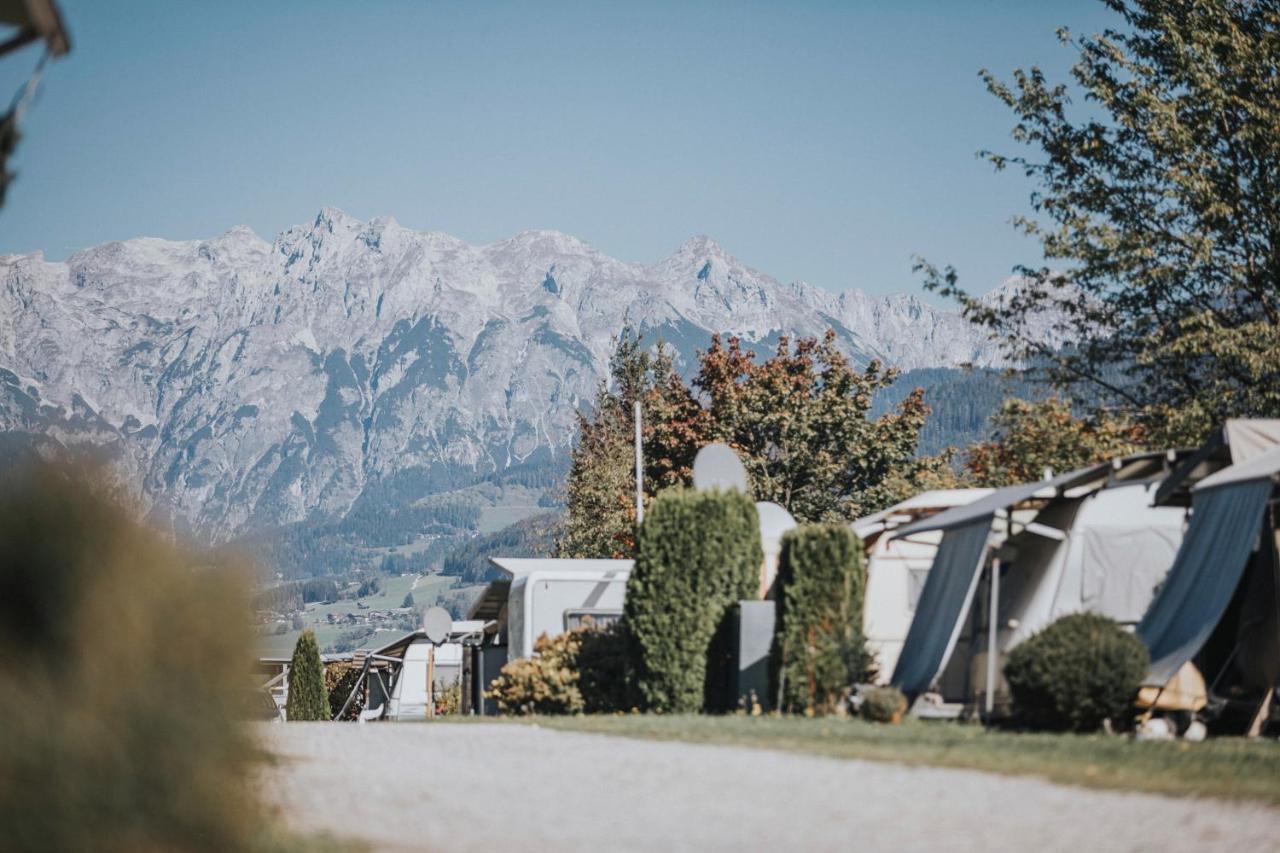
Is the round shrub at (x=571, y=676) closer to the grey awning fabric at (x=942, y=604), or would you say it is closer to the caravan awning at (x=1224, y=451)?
the grey awning fabric at (x=942, y=604)

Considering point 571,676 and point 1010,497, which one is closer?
point 1010,497

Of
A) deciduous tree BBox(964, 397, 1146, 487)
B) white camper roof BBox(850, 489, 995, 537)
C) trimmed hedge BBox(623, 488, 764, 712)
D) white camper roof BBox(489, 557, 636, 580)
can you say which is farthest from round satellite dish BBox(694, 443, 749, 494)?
deciduous tree BBox(964, 397, 1146, 487)

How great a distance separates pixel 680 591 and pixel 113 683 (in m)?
10.8

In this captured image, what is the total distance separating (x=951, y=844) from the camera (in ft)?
21.0

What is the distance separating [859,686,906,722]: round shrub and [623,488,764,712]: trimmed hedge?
2513 millimetres

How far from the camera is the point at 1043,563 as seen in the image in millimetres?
16219

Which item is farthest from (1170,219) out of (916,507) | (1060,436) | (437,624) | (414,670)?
(414,670)

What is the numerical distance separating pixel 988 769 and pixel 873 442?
2962 centimetres

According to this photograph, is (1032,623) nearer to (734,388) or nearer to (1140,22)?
(1140,22)

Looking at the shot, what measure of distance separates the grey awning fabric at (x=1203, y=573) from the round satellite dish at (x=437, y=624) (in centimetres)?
1942

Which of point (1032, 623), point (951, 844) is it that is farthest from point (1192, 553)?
point (951, 844)

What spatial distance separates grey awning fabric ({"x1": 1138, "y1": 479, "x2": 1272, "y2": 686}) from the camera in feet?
41.3

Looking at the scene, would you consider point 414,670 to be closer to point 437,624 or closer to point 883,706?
point 437,624

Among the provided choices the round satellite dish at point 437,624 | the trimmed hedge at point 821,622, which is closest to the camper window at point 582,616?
the trimmed hedge at point 821,622
